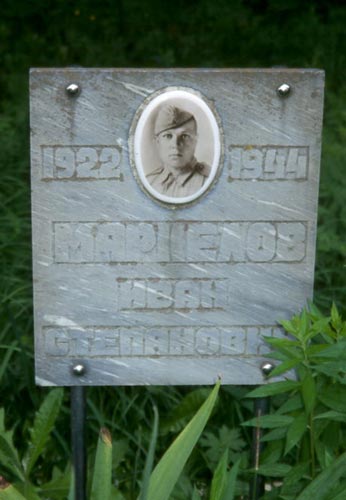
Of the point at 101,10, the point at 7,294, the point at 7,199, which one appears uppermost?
the point at 101,10

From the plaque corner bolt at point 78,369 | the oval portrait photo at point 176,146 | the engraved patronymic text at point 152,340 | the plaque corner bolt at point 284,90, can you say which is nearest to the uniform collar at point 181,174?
the oval portrait photo at point 176,146

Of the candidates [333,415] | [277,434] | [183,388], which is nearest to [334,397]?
[333,415]

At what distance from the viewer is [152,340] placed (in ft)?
7.76

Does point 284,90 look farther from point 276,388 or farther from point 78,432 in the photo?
point 78,432

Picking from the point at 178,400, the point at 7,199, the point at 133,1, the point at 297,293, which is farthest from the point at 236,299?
the point at 133,1

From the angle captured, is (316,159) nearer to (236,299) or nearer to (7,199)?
(236,299)

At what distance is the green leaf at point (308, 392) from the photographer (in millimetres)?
1992

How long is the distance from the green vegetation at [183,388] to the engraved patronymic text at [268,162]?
339mm

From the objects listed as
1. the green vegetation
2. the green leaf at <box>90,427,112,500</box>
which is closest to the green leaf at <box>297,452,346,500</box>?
the green vegetation

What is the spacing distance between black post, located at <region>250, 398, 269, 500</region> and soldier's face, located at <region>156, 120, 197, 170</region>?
0.61 meters

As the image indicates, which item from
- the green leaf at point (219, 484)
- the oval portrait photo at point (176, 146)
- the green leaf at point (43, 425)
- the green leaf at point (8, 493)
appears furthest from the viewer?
the green leaf at point (43, 425)

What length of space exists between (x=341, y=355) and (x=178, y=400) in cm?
102

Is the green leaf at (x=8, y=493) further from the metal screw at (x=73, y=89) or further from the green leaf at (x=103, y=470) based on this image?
the metal screw at (x=73, y=89)

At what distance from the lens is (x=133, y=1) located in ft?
20.2
